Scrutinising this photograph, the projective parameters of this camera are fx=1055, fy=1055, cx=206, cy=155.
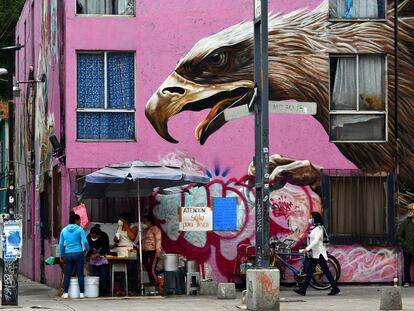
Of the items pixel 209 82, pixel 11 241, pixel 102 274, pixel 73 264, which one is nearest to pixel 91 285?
pixel 102 274

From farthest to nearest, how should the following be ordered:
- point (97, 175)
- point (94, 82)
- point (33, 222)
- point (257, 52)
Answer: point (33, 222) < point (94, 82) < point (97, 175) < point (257, 52)

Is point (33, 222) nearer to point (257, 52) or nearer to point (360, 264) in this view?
point (360, 264)

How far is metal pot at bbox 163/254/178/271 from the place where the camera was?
925 inches

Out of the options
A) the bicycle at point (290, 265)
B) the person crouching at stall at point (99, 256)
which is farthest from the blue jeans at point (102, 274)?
the bicycle at point (290, 265)

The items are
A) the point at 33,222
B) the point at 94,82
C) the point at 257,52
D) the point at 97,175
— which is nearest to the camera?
the point at 257,52

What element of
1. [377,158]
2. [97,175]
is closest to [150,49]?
[97,175]

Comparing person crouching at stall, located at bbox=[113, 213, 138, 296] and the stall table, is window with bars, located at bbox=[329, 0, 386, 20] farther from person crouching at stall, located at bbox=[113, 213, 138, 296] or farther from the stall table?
the stall table

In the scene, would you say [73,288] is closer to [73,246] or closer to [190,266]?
[73,246]

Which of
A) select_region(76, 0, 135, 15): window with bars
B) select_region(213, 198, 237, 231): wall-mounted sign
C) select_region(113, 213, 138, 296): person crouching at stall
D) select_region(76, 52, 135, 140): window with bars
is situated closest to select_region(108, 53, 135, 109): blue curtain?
select_region(76, 52, 135, 140): window with bars

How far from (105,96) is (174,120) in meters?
1.72

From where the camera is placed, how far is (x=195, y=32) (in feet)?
82.2

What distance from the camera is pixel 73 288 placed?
2244cm

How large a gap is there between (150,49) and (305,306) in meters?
8.04

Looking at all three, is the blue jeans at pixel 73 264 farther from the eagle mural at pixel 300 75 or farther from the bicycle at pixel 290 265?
the bicycle at pixel 290 265
